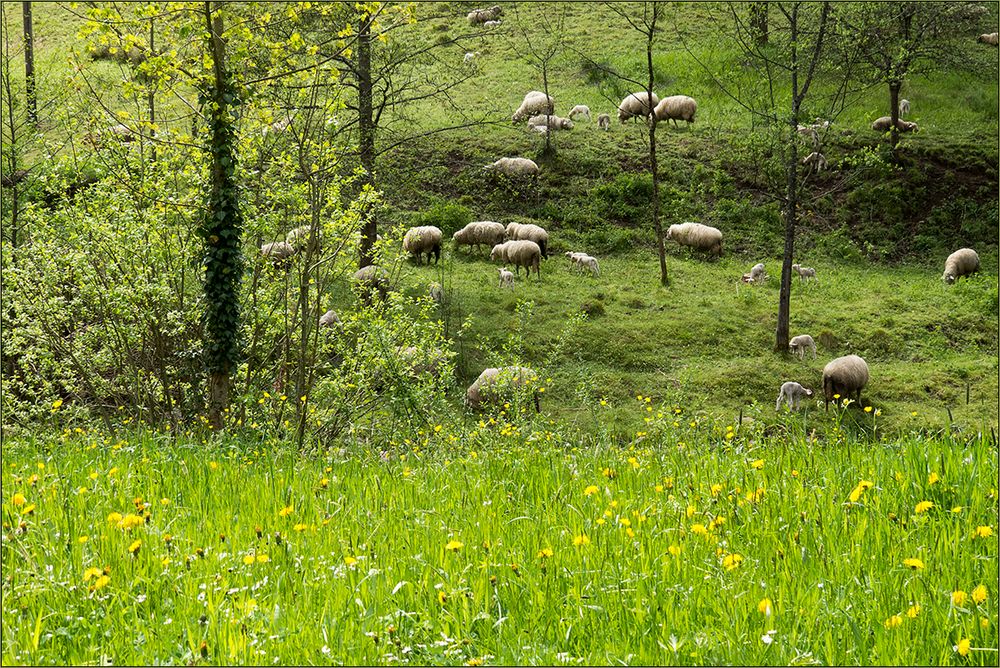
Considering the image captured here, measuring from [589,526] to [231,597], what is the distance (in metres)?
1.69

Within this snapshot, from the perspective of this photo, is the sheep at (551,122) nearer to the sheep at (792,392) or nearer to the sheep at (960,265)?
the sheep at (960,265)

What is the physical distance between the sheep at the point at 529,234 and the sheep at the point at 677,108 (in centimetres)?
1077

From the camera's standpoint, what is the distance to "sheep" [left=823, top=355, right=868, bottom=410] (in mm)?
18406

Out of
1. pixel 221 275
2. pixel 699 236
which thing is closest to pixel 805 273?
pixel 699 236

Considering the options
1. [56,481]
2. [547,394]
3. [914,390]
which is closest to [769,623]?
[56,481]

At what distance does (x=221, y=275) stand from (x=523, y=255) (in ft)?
47.3

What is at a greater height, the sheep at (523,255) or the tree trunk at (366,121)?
the tree trunk at (366,121)

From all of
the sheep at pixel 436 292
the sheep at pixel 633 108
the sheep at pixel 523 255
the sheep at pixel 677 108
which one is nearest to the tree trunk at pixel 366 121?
the sheep at pixel 436 292

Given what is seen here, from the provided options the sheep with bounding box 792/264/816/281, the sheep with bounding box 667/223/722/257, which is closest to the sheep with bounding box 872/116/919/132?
the sheep with bounding box 667/223/722/257

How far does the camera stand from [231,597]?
356 centimetres

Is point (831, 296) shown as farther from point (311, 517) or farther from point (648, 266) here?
point (311, 517)

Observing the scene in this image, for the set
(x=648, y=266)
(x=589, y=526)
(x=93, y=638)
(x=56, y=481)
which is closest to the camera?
(x=93, y=638)

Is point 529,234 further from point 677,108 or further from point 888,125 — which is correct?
point 888,125

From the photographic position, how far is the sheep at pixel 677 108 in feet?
115
